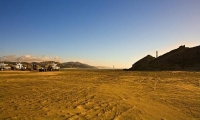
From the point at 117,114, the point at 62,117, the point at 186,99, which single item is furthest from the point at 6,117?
the point at 186,99

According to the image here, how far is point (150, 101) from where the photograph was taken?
9.77m

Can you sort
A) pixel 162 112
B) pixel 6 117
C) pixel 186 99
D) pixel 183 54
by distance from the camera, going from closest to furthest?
pixel 6 117, pixel 162 112, pixel 186 99, pixel 183 54

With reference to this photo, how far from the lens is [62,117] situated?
6.84m

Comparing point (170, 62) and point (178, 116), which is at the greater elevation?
point (170, 62)

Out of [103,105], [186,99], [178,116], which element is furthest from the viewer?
[186,99]

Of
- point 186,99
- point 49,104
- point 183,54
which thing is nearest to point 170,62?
point 183,54

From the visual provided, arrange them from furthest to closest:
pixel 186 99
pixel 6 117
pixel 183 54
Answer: pixel 183 54 → pixel 186 99 → pixel 6 117

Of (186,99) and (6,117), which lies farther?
(186,99)

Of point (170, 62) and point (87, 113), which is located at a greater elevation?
point (170, 62)

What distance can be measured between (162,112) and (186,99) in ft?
10.3

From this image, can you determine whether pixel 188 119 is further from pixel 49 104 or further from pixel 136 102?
pixel 49 104

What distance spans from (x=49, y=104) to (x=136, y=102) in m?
4.08

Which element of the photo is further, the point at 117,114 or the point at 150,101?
the point at 150,101

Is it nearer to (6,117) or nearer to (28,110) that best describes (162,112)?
(28,110)
